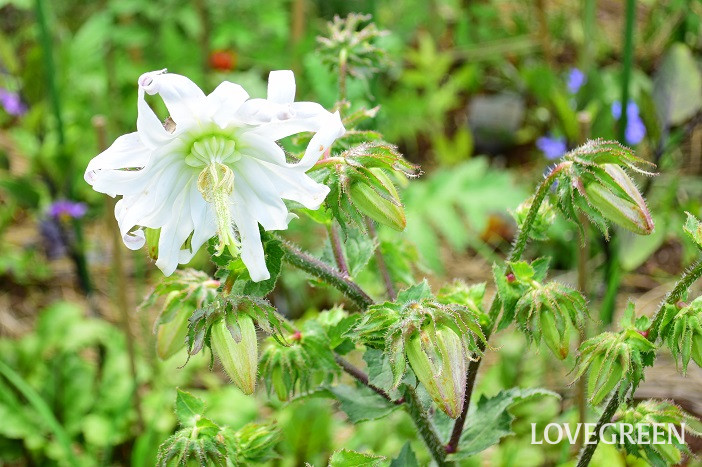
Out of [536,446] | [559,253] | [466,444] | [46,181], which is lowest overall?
[536,446]

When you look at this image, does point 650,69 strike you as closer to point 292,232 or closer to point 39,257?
point 292,232

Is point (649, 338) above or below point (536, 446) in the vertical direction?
above

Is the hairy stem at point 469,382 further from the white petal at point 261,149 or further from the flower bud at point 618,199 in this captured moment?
the white petal at point 261,149

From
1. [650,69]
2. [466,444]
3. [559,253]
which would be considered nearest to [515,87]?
[650,69]

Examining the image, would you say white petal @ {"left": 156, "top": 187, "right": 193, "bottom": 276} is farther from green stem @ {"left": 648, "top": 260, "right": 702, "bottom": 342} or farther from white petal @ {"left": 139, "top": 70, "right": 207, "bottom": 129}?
green stem @ {"left": 648, "top": 260, "right": 702, "bottom": 342}

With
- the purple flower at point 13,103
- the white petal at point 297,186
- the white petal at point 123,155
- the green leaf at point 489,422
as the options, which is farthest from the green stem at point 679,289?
the purple flower at point 13,103

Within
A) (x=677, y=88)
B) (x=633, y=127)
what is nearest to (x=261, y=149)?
(x=677, y=88)

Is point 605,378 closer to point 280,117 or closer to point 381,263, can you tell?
point 381,263
